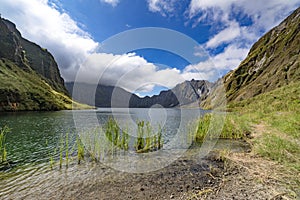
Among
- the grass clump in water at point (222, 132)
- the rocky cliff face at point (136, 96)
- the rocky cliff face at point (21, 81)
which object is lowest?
the grass clump in water at point (222, 132)

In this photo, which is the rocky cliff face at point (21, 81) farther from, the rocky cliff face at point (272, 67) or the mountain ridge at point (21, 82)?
the rocky cliff face at point (272, 67)

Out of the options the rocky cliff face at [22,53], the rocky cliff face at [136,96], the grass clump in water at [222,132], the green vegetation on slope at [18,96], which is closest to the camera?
the rocky cliff face at [136,96]

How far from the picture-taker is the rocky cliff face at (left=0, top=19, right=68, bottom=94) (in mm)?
140125

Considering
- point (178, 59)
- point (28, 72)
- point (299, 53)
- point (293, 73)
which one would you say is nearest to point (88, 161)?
point (178, 59)

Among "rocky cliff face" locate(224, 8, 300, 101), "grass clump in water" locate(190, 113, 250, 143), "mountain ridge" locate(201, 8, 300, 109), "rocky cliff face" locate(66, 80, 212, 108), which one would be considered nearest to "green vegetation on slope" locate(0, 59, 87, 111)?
"rocky cliff face" locate(66, 80, 212, 108)

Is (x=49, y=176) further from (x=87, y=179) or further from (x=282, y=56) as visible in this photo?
(x=282, y=56)

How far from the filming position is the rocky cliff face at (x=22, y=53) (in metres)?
140

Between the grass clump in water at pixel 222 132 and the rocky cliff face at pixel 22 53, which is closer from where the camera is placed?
the grass clump in water at pixel 222 132

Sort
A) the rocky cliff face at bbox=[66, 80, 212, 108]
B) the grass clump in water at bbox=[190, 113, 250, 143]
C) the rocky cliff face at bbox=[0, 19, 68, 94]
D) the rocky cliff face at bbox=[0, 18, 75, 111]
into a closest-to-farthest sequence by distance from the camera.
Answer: the rocky cliff face at bbox=[66, 80, 212, 108], the grass clump in water at bbox=[190, 113, 250, 143], the rocky cliff face at bbox=[0, 18, 75, 111], the rocky cliff face at bbox=[0, 19, 68, 94]

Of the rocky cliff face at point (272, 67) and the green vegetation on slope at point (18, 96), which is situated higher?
the rocky cliff face at point (272, 67)

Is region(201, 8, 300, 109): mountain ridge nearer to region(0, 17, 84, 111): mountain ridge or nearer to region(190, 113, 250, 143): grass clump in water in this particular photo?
region(190, 113, 250, 143): grass clump in water

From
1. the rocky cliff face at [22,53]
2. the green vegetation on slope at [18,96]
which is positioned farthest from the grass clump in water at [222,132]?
the rocky cliff face at [22,53]

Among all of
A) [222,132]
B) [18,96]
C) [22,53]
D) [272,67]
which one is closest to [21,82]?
[18,96]

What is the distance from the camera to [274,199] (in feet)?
19.4
